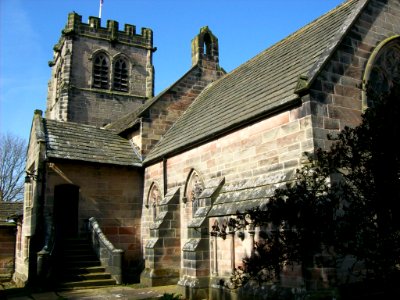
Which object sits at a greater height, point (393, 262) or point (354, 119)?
point (354, 119)

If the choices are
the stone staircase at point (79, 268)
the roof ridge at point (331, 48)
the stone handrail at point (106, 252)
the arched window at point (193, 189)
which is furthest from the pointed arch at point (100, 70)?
the roof ridge at point (331, 48)

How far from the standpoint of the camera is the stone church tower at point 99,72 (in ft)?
94.1

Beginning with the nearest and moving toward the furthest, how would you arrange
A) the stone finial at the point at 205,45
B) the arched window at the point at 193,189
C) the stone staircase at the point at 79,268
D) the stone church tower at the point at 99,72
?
the stone staircase at the point at 79,268 < the arched window at the point at 193,189 < the stone finial at the point at 205,45 < the stone church tower at the point at 99,72

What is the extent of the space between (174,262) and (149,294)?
240cm

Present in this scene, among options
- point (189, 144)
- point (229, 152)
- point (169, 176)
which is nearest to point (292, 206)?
point (229, 152)

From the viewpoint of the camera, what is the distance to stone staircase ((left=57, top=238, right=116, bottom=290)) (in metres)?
13.4

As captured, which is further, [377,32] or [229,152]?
[229,152]

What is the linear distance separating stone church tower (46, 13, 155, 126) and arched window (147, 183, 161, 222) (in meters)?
13.4

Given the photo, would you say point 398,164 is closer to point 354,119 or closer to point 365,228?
point 365,228

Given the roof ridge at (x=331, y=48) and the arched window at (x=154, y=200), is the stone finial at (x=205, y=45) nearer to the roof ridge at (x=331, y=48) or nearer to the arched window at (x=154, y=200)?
the arched window at (x=154, y=200)

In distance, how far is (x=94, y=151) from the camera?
17203mm

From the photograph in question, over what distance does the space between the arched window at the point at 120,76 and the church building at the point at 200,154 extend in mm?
11032

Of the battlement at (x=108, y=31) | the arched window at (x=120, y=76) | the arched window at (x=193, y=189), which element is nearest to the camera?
the arched window at (x=193, y=189)

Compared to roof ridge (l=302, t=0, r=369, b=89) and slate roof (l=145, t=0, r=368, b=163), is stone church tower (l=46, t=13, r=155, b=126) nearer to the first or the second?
slate roof (l=145, t=0, r=368, b=163)
